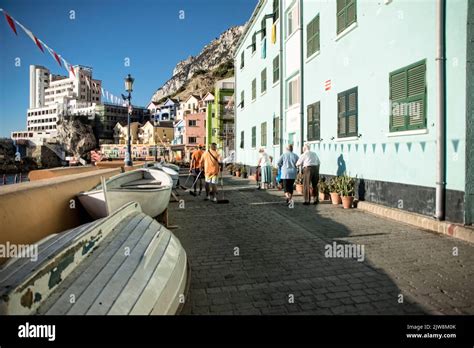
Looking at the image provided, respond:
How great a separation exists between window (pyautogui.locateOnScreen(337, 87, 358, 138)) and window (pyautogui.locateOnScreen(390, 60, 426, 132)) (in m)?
1.78

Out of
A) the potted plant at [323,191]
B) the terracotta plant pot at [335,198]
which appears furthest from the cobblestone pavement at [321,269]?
the potted plant at [323,191]

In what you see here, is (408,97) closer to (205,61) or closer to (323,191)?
(323,191)

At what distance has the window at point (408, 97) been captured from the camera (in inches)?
279

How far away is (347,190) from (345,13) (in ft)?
18.5

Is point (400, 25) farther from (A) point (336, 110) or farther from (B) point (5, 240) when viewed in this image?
(B) point (5, 240)

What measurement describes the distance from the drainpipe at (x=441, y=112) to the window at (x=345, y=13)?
12.3 feet

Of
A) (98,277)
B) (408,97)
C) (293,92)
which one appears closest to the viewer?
(98,277)

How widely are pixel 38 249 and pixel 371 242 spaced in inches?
200

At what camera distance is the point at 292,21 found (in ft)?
50.0

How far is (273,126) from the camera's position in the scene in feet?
59.0

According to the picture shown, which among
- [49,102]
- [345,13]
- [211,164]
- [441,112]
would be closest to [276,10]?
[345,13]

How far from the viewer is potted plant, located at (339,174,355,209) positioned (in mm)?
9336

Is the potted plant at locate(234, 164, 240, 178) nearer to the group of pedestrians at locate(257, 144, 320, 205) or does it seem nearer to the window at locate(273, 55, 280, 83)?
the window at locate(273, 55, 280, 83)

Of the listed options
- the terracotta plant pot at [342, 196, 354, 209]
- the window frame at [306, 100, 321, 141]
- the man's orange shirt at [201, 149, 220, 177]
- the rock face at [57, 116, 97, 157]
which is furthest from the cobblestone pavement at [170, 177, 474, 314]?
the rock face at [57, 116, 97, 157]
